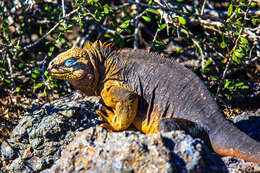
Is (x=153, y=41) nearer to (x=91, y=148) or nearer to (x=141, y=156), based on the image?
(x=91, y=148)

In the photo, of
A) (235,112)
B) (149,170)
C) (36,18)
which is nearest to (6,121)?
(36,18)

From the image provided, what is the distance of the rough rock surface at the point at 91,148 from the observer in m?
2.26

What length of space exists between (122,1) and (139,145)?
5.09 meters

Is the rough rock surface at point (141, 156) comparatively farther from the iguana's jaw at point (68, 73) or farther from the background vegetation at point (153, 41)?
the background vegetation at point (153, 41)

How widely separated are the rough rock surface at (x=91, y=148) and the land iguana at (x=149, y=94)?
21cm

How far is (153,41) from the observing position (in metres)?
4.68

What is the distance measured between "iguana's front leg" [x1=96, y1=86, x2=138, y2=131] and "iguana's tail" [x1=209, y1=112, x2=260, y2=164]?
869mm

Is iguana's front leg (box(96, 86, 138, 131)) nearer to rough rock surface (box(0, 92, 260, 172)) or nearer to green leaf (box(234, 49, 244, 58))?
rough rock surface (box(0, 92, 260, 172))

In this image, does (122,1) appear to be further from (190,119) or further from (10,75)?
(190,119)

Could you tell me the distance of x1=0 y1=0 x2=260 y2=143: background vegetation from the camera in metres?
4.56

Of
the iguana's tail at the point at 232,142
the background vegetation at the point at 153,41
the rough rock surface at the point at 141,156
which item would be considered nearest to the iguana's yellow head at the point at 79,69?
the background vegetation at the point at 153,41

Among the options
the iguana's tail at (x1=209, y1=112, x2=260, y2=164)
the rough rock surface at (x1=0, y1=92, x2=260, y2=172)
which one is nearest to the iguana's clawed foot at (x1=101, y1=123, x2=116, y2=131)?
the rough rock surface at (x1=0, y1=92, x2=260, y2=172)

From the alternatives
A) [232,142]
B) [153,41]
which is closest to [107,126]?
[232,142]

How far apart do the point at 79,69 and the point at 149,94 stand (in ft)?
2.90
